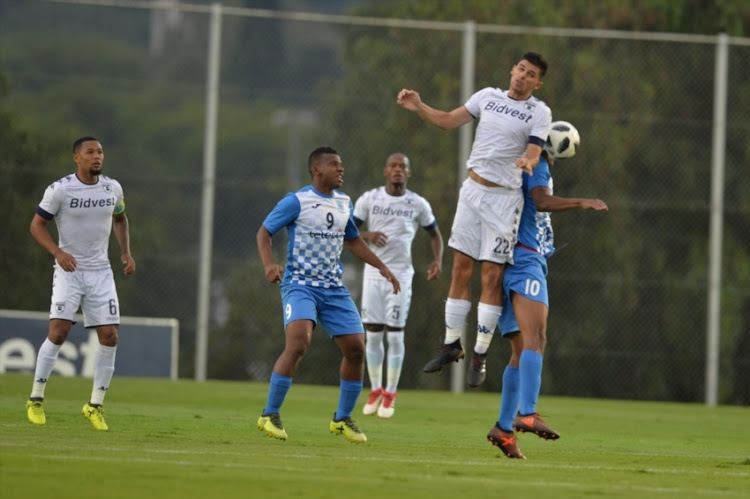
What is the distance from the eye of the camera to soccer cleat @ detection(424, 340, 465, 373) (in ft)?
37.2

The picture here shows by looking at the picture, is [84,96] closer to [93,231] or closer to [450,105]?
[450,105]

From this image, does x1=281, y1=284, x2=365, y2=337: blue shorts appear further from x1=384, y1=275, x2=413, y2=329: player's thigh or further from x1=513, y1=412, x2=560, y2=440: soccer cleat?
x1=384, y1=275, x2=413, y2=329: player's thigh

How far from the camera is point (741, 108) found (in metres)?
22.7

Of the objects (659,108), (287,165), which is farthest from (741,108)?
(287,165)

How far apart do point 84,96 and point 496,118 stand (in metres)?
12.0

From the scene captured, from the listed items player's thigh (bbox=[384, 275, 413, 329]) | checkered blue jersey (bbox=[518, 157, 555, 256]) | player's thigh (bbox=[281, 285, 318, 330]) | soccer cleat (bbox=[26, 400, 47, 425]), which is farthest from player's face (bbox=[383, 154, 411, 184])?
soccer cleat (bbox=[26, 400, 47, 425])

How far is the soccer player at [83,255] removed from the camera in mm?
12586

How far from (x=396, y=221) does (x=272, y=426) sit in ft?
19.3

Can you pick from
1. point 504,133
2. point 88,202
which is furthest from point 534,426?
point 88,202

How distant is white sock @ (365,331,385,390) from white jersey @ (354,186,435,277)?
72cm

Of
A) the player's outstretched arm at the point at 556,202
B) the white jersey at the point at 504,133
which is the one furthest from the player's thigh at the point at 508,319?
the white jersey at the point at 504,133

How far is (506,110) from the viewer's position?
37.7 ft

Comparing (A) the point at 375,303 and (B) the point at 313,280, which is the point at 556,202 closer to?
(B) the point at 313,280

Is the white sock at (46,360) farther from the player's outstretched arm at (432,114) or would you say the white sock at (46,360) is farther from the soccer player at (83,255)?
the player's outstretched arm at (432,114)
